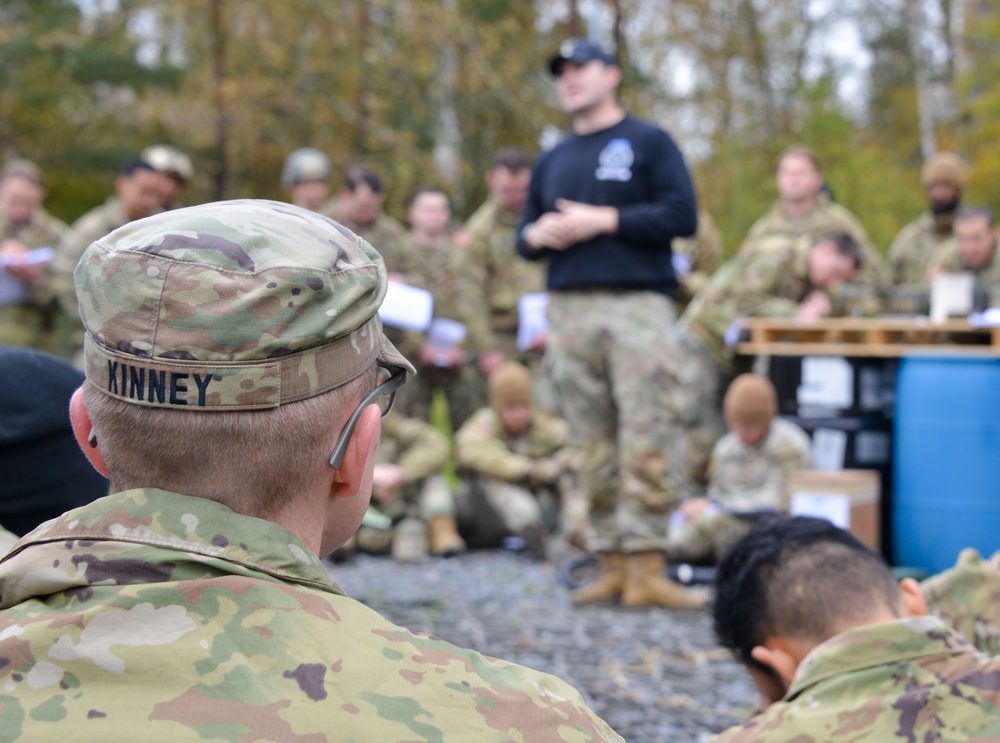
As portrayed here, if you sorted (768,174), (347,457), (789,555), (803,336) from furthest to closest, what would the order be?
1. (768,174)
2. (803,336)
3. (789,555)
4. (347,457)

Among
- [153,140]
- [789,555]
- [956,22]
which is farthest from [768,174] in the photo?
[789,555]

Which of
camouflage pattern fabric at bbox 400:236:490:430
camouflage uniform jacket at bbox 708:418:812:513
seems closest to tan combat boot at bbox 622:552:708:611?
camouflage uniform jacket at bbox 708:418:812:513

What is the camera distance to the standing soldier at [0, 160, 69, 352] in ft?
23.7

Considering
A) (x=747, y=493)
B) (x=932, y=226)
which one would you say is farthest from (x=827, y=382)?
(x=932, y=226)

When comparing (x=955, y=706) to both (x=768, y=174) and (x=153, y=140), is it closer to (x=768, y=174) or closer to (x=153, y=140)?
(x=768, y=174)

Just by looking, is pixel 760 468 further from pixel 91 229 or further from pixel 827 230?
pixel 91 229

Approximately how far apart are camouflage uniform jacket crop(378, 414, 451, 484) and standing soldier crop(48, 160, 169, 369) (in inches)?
65.4

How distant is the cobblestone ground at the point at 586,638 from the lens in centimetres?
339

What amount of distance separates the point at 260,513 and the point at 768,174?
15623mm

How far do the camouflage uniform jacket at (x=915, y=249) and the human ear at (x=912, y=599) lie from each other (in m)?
6.65

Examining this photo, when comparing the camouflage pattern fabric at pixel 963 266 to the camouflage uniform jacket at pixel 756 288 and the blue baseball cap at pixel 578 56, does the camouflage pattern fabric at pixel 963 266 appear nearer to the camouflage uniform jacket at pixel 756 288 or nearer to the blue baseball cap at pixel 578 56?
the camouflage uniform jacket at pixel 756 288

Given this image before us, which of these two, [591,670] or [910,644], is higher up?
[910,644]

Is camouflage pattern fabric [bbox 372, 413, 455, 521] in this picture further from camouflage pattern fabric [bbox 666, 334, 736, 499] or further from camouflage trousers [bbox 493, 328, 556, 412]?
camouflage pattern fabric [bbox 666, 334, 736, 499]

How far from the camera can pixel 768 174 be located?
16109 mm
